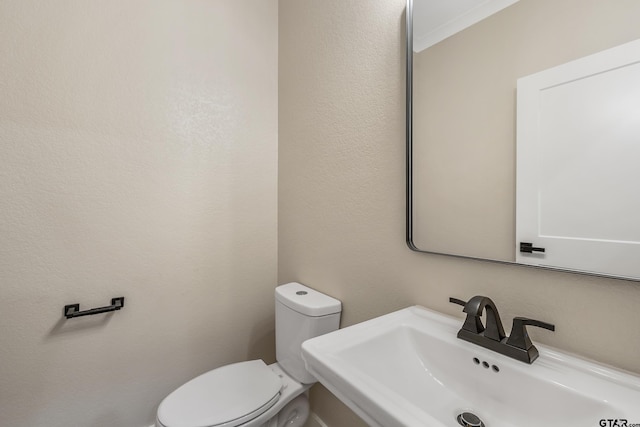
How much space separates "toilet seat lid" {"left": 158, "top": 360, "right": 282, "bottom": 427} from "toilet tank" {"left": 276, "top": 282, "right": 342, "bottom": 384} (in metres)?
0.10

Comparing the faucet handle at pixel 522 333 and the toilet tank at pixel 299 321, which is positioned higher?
the faucet handle at pixel 522 333

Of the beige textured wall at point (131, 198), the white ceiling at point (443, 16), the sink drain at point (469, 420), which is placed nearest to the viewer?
the sink drain at point (469, 420)

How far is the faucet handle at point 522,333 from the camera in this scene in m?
0.65

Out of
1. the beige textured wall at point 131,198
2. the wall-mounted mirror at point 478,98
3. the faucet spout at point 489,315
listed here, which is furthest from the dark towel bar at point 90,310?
the faucet spout at point 489,315

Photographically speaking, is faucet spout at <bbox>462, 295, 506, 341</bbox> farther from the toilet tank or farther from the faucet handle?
the toilet tank

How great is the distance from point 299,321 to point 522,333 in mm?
831

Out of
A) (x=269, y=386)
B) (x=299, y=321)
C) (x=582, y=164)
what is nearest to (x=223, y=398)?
(x=269, y=386)

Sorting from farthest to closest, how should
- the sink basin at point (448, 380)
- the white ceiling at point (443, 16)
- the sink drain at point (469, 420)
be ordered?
the white ceiling at point (443, 16) → the sink drain at point (469, 420) → the sink basin at point (448, 380)

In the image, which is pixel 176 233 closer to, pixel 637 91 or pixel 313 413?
pixel 313 413

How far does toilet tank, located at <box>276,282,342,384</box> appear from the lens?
1207 millimetres

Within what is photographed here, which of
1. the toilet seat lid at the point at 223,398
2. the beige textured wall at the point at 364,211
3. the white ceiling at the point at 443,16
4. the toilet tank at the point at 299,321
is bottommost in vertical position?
the toilet seat lid at the point at 223,398

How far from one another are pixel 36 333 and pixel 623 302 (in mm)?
1866

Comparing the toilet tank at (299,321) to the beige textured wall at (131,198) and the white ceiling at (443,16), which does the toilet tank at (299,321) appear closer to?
the beige textured wall at (131,198)

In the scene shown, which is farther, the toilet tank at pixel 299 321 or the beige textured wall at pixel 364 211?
the toilet tank at pixel 299 321
